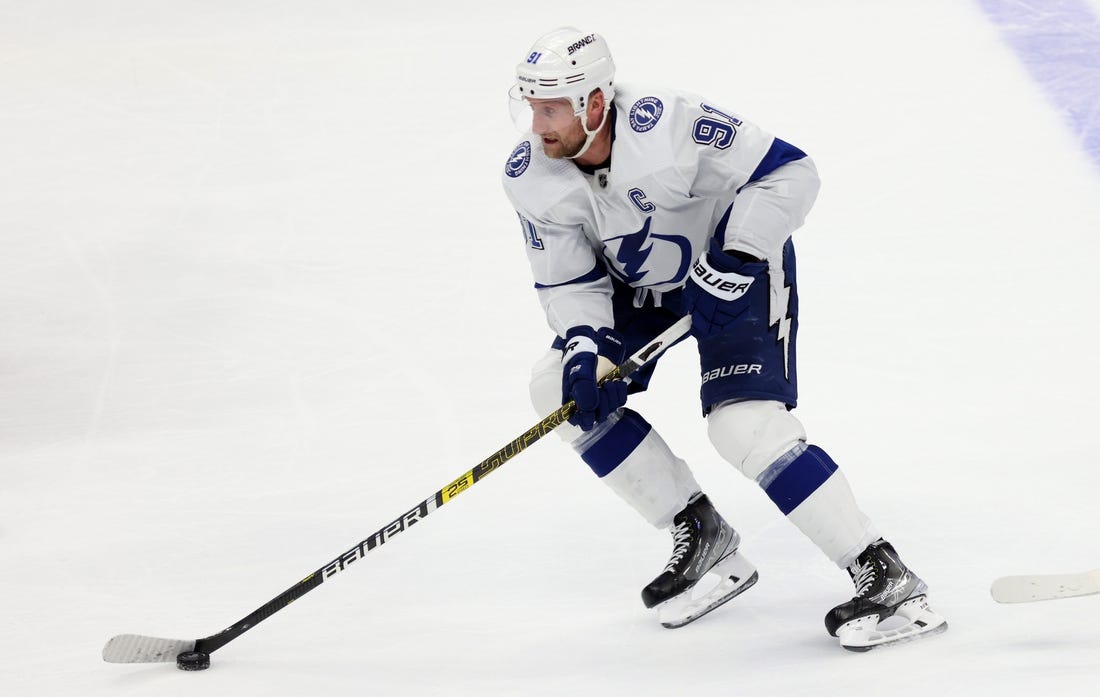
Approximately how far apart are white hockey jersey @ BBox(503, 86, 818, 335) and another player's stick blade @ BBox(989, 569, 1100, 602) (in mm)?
823

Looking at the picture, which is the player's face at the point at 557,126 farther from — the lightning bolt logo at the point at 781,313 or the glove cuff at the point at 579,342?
the lightning bolt logo at the point at 781,313

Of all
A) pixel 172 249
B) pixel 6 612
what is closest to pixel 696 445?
pixel 6 612

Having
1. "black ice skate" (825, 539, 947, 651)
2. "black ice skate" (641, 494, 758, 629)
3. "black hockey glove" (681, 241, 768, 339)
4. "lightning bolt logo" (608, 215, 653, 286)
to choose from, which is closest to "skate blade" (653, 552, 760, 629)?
"black ice skate" (641, 494, 758, 629)

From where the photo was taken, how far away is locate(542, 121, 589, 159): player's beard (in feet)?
9.66

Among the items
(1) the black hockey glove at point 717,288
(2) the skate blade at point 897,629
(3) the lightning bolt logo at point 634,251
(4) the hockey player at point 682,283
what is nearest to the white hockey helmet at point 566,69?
(4) the hockey player at point 682,283

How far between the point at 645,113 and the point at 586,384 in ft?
1.91

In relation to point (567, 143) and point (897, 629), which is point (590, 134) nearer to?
point (567, 143)

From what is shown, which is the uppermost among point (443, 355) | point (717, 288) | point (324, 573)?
point (443, 355)

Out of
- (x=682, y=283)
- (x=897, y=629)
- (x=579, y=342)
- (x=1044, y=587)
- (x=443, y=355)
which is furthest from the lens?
(x=443, y=355)

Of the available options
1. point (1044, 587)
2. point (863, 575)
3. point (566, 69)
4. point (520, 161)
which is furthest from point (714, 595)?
point (566, 69)

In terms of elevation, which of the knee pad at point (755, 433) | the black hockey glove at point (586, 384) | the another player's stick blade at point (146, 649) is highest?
the black hockey glove at point (586, 384)

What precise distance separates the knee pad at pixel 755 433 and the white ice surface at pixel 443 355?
40 centimetres

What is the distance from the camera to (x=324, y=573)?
121 inches

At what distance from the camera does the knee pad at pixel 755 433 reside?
2.94 meters
